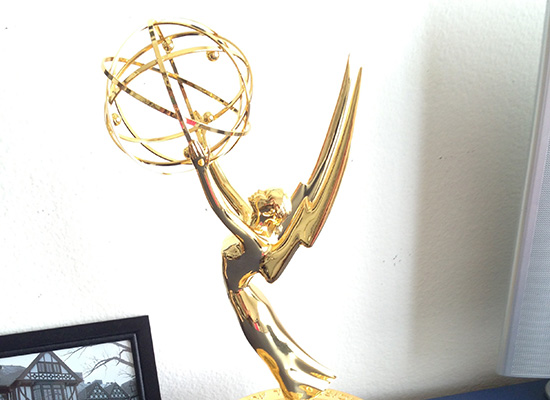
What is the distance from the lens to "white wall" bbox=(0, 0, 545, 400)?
591 millimetres

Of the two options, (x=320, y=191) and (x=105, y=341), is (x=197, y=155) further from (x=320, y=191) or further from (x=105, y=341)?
(x=105, y=341)

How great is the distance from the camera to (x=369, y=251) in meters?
0.72

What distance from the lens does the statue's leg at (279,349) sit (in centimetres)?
54

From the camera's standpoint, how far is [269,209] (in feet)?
1.67

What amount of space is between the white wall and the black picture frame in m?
0.02

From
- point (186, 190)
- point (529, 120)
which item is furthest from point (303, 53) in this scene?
point (529, 120)

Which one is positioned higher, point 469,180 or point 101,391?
point 469,180

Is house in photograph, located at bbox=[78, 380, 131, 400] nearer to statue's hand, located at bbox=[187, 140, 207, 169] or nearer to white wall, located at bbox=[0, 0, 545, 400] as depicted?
white wall, located at bbox=[0, 0, 545, 400]

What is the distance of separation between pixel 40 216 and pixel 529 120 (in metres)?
0.68

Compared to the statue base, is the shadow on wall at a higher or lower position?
higher

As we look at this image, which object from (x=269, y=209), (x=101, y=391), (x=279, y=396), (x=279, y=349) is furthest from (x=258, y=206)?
(x=101, y=391)

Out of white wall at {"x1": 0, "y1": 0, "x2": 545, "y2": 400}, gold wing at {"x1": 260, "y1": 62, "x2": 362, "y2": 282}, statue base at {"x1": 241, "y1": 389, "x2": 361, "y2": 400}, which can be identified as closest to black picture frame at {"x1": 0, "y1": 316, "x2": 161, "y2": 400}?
white wall at {"x1": 0, "y1": 0, "x2": 545, "y2": 400}

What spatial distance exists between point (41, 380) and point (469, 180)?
0.66 m

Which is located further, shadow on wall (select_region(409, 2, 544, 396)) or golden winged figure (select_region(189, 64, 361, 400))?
shadow on wall (select_region(409, 2, 544, 396))
